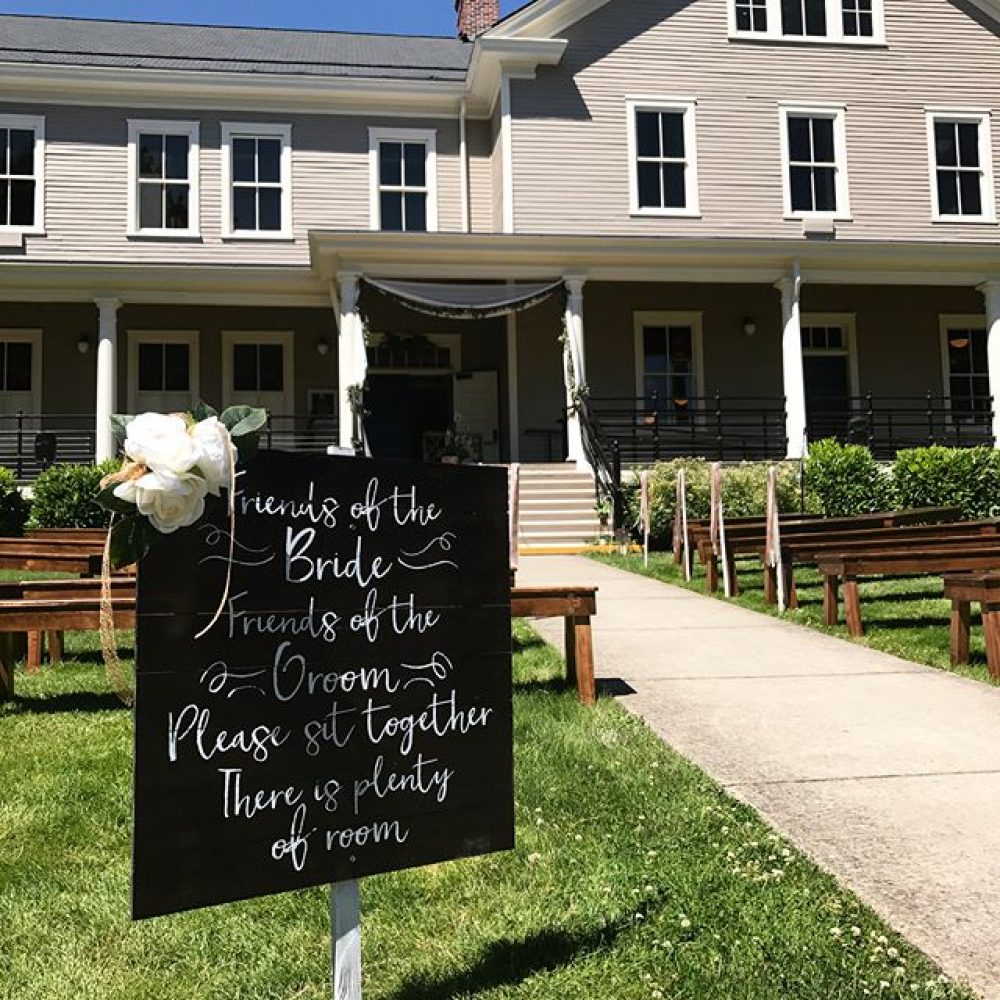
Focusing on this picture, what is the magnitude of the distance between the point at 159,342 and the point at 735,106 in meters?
11.2

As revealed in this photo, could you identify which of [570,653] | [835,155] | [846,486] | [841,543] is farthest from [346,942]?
[835,155]

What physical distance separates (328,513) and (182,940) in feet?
3.98

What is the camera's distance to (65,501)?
1372cm

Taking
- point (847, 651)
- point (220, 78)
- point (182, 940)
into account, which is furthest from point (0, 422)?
point (182, 940)

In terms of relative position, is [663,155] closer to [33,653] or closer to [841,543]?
[841,543]

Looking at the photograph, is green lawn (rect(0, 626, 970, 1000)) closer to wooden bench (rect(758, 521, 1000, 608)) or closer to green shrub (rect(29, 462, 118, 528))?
wooden bench (rect(758, 521, 1000, 608))

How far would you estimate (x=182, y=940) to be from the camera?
8.44 ft

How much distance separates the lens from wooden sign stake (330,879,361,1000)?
2162mm

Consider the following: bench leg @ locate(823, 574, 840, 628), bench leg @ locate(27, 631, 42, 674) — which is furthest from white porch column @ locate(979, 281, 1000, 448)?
bench leg @ locate(27, 631, 42, 674)

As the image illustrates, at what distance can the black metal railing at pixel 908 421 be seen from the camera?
1777cm

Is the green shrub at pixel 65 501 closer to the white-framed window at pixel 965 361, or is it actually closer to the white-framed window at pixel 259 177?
the white-framed window at pixel 259 177

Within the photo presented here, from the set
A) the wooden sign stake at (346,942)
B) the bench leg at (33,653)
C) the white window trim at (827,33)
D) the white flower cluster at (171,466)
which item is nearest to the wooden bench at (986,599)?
the wooden sign stake at (346,942)

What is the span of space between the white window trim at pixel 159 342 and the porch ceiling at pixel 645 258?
3.32m

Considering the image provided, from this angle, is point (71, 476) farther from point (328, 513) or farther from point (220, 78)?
point (328, 513)
